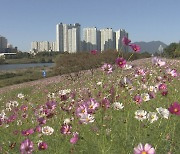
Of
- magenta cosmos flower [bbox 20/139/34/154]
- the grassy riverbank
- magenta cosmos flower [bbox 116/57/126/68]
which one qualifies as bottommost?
the grassy riverbank

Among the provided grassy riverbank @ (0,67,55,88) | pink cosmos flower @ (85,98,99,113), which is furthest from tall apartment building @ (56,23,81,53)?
pink cosmos flower @ (85,98,99,113)

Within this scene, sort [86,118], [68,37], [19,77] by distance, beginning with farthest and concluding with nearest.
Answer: [68,37] → [19,77] → [86,118]

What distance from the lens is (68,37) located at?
123125 mm

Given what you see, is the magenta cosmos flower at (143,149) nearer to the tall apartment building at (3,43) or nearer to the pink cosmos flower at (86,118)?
the pink cosmos flower at (86,118)

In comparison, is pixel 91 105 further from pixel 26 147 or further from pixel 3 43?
pixel 3 43

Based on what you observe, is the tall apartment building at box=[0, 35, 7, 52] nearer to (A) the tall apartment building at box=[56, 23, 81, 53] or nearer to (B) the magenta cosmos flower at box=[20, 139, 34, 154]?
(A) the tall apartment building at box=[56, 23, 81, 53]

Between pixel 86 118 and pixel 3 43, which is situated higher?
pixel 3 43

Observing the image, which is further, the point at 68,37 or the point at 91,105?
the point at 68,37

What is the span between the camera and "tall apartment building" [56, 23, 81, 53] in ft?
376

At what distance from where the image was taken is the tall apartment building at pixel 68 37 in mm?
114500

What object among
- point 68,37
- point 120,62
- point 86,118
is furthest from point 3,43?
point 86,118

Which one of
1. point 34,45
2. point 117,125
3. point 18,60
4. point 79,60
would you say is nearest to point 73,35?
point 18,60

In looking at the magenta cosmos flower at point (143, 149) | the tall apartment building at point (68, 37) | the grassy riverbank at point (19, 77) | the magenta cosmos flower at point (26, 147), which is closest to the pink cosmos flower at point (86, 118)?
the magenta cosmos flower at point (26, 147)

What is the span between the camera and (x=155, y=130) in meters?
3.76
